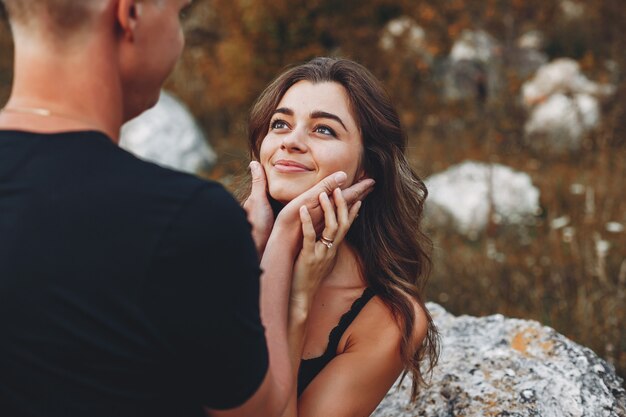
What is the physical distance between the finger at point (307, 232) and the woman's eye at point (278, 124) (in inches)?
20.1

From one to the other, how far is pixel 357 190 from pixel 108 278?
1.31 metres

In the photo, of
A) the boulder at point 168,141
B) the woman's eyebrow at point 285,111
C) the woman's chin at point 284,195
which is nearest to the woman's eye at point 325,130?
the woman's eyebrow at point 285,111

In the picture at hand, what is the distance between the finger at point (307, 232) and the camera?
7.09 feet

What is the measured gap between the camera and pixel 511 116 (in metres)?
10.3

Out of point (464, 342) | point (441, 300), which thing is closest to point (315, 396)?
point (464, 342)

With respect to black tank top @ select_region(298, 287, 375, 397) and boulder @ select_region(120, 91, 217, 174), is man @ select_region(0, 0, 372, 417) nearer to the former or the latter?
black tank top @ select_region(298, 287, 375, 397)

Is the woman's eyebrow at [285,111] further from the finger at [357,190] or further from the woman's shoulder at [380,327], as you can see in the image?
the woman's shoulder at [380,327]

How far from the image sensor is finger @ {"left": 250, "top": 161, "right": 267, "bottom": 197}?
2.45m

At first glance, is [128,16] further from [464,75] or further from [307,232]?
[464,75]

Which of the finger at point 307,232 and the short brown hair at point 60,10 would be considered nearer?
the short brown hair at point 60,10

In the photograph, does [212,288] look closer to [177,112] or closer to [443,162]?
[443,162]

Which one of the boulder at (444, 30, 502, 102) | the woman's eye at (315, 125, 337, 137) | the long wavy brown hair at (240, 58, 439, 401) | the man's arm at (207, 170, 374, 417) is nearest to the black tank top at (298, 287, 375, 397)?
the long wavy brown hair at (240, 58, 439, 401)

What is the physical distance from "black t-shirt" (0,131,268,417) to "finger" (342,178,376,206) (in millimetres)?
1075

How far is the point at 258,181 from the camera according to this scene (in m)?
2.50
